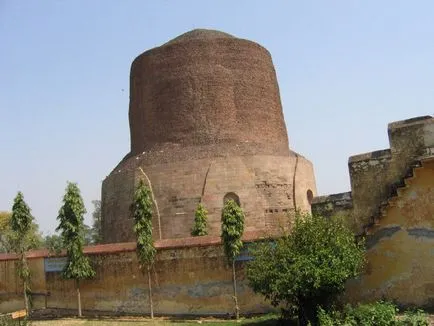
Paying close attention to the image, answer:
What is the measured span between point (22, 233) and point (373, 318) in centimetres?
1215

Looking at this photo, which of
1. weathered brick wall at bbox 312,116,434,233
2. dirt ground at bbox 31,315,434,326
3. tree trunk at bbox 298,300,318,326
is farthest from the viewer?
dirt ground at bbox 31,315,434,326

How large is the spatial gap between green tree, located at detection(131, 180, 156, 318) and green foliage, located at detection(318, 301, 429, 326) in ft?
21.9

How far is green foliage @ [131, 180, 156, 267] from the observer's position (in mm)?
15812

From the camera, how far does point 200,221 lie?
1962 centimetres

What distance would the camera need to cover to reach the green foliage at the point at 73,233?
663 inches

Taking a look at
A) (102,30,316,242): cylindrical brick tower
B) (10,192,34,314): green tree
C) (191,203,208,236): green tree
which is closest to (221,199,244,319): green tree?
(191,203,208,236): green tree

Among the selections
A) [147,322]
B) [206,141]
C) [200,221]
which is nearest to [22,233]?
[147,322]

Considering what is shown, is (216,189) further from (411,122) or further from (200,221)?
(411,122)

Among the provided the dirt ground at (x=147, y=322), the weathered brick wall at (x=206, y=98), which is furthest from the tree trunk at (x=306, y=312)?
the weathered brick wall at (x=206, y=98)

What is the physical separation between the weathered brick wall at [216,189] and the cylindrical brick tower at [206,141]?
0.13 feet

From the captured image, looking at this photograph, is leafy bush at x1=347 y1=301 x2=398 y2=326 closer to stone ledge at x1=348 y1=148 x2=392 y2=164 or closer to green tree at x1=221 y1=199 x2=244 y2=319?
stone ledge at x1=348 y1=148 x2=392 y2=164

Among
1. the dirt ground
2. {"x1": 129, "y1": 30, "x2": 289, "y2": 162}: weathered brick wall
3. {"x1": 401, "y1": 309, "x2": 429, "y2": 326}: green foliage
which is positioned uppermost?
{"x1": 129, "y1": 30, "x2": 289, "y2": 162}: weathered brick wall

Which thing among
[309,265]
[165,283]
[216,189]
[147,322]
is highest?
[216,189]

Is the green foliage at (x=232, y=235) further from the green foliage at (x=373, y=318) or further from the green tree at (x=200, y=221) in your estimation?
the green tree at (x=200, y=221)
